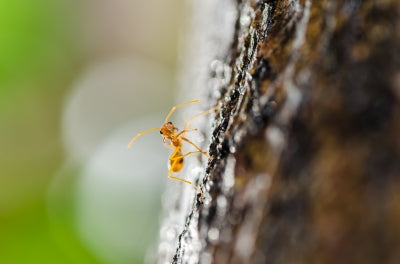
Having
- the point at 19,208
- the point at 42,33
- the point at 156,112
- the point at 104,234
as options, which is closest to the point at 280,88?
the point at 19,208

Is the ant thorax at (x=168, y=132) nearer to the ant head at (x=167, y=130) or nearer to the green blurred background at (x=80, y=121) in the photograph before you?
the ant head at (x=167, y=130)

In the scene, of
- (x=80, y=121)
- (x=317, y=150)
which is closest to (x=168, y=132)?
(x=317, y=150)

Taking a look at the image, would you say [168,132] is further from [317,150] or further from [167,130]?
[317,150]

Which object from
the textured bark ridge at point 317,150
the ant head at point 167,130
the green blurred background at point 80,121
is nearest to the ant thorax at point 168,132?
the ant head at point 167,130

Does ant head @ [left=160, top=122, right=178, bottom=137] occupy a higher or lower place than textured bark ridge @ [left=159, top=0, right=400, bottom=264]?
higher

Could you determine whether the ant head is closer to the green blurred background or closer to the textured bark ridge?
the textured bark ridge

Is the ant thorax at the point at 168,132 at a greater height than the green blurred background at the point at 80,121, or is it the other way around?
the green blurred background at the point at 80,121

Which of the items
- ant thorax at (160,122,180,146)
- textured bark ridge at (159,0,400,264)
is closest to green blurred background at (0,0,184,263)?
ant thorax at (160,122,180,146)
